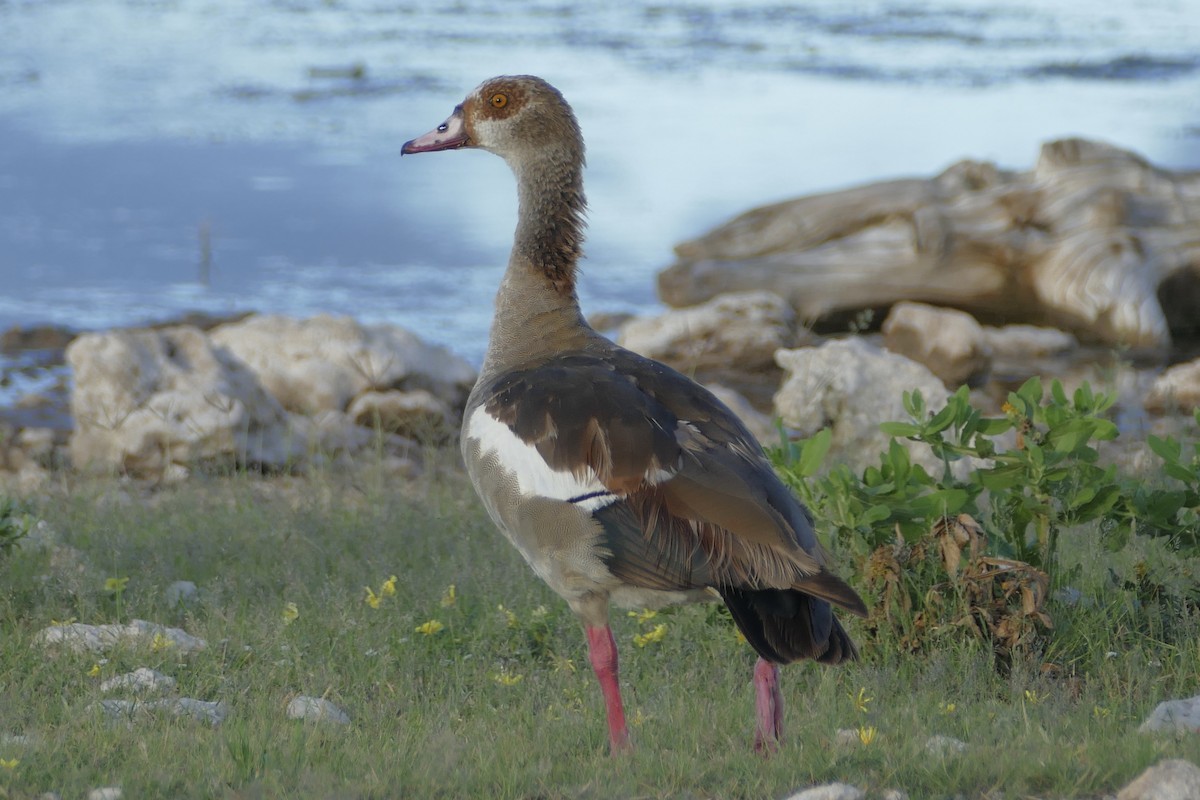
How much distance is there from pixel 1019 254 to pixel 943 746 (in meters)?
8.61

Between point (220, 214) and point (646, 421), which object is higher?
point (646, 421)

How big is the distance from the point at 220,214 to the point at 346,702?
11.0 m

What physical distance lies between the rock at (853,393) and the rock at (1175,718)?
4432 mm

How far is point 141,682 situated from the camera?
4.97 metres

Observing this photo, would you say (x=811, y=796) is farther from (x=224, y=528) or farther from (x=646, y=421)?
(x=224, y=528)

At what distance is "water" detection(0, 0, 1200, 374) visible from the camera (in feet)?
44.8

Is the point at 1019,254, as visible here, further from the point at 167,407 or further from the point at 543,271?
the point at 543,271

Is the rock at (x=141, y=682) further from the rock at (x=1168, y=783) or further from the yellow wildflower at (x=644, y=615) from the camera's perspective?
the rock at (x=1168, y=783)

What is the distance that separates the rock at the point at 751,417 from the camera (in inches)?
370

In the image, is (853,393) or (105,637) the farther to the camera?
(853,393)

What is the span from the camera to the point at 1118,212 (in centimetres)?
1212

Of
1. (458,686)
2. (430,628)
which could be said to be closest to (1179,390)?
(430,628)

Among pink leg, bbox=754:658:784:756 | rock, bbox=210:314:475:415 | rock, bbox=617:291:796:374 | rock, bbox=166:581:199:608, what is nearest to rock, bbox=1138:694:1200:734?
pink leg, bbox=754:658:784:756

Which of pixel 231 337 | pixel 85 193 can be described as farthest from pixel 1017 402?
pixel 85 193
